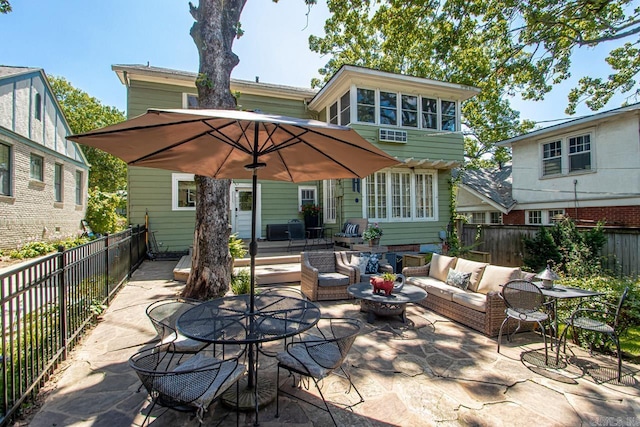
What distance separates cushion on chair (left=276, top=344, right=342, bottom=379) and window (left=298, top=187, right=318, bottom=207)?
9.69 metres

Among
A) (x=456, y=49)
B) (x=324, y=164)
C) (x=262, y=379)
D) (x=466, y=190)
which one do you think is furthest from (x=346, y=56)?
(x=262, y=379)

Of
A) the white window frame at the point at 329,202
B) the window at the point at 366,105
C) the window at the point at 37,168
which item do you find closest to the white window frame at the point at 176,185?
the white window frame at the point at 329,202

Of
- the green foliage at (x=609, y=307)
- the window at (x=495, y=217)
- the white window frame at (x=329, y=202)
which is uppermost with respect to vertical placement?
the white window frame at (x=329, y=202)

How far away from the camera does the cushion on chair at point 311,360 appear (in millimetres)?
2492

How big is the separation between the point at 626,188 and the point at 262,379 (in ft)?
45.7

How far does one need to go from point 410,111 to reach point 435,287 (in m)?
7.12

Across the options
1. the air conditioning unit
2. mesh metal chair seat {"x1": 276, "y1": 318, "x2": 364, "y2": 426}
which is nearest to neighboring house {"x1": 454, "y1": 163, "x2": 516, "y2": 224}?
the air conditioning unit

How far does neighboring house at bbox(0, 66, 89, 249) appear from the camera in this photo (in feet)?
34.4

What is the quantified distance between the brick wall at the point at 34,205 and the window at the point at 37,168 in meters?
0.16

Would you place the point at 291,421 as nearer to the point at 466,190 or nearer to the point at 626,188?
the point at 626,188

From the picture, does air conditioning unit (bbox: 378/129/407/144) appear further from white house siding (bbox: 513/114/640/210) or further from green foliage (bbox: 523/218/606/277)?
white house siding (bbox: 513/114/640/210)

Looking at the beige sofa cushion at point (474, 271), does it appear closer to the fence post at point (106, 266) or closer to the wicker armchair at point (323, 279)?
the wicker armchair at point (323, 279)

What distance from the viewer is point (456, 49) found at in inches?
449

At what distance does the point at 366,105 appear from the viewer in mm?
9805
